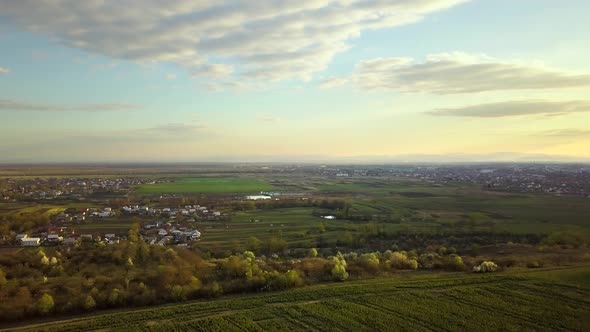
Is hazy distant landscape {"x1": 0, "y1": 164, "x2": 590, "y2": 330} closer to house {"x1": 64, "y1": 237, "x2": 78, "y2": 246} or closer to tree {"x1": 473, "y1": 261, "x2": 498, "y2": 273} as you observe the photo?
tree {"x1": 473, "y1": 261, "x2": 498, "y2": 273}

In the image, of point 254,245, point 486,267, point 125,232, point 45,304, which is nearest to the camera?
point 45,304

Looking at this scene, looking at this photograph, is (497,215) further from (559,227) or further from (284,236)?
(284,236)

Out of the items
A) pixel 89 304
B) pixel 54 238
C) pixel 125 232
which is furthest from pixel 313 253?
pixel 54 238

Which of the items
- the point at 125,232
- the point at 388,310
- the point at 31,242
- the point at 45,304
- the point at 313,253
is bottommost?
the point at 125,232

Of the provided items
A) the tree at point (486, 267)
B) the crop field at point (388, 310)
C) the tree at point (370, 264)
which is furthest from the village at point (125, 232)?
the tree at point (486, 267)

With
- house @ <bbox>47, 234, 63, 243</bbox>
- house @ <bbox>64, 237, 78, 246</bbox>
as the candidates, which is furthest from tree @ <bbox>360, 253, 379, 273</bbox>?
house @ <bbox>47, 234, 63, 243</bbox>

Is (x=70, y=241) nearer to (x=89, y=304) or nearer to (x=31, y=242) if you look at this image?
(x=31, y=242)
